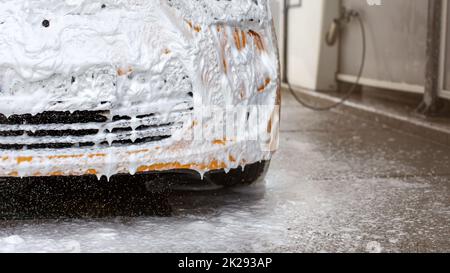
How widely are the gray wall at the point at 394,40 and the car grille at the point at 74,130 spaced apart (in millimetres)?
4557

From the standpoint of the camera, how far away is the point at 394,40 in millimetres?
8055

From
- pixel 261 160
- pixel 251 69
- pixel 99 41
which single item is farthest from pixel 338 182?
pixel 99 41

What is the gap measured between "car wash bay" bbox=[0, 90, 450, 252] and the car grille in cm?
38

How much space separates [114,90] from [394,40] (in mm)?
5245

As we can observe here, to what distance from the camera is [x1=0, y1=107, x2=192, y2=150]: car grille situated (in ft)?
11.2

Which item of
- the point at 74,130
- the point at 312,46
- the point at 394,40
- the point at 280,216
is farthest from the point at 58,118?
the point at 312,46

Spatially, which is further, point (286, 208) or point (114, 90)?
point (286, 208)

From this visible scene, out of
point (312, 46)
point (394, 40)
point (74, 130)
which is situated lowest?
point (312, 46)

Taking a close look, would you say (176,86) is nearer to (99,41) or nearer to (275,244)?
(99,41)

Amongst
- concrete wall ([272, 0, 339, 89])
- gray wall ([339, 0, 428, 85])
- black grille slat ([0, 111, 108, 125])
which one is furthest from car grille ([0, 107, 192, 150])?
concrete wall ([272, 0, 339, 89])

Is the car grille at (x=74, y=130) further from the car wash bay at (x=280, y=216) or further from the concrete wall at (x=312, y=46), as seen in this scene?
the concrete wall at (x=312, y=46)

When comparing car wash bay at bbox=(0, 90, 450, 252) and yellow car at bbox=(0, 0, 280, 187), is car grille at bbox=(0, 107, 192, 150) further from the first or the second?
car wash bay at bbox=(0, 90, 450, 252)

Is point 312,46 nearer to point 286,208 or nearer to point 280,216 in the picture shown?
point 286,208

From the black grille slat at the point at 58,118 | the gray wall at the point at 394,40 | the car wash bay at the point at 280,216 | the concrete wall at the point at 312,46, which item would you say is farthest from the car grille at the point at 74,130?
the concrete wall at the point at 312,46
